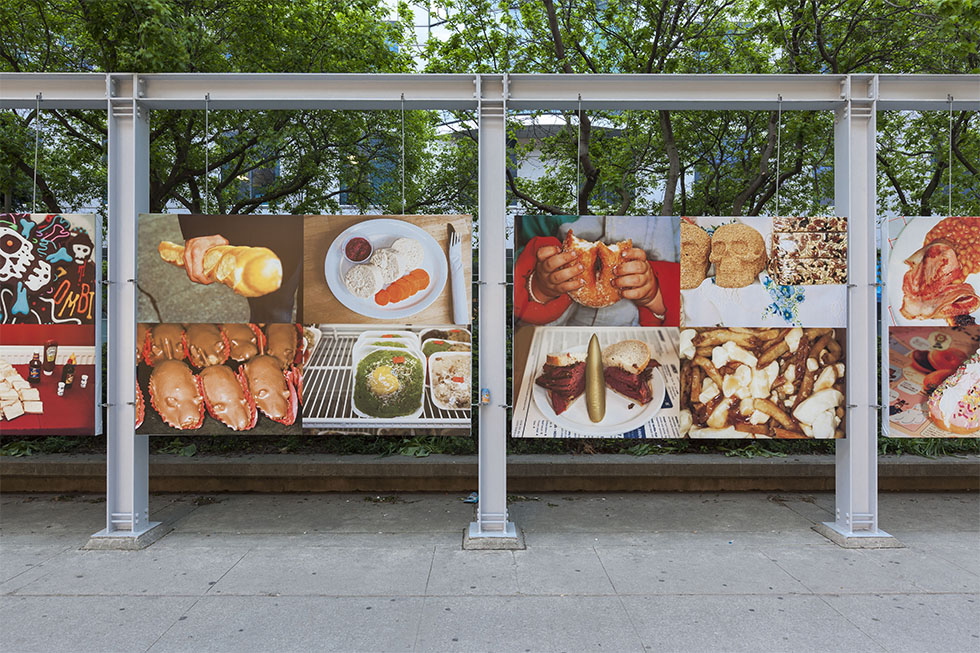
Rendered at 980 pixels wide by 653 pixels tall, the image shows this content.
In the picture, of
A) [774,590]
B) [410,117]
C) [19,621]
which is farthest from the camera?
[410,117]

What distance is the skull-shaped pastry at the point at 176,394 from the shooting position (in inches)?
227

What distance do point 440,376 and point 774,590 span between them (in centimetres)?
324

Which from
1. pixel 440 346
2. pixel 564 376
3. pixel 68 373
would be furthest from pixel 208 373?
pixel 564 376

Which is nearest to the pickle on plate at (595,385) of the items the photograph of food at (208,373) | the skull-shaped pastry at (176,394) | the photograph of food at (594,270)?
the photograph of food at (594,270)

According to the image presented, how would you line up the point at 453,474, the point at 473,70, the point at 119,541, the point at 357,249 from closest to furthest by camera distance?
the point at 119,541 → the point at 357,249 → the point at 453,474 → the point at 473,70

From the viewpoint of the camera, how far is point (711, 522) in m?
6.39

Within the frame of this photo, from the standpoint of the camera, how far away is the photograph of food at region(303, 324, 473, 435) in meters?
5.83

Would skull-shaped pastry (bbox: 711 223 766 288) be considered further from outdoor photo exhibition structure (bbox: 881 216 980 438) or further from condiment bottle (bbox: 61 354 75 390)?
condiment bottle (bbox: 61 354 75 390)

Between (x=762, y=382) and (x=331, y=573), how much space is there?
167 inches

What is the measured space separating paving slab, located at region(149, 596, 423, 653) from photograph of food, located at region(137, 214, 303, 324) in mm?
2487

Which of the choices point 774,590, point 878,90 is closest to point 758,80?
point 878,90

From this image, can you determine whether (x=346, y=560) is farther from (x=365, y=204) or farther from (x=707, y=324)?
(x=365, y=204)

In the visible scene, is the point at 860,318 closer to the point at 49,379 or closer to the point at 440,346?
the point at 440,346

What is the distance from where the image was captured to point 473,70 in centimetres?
1071
